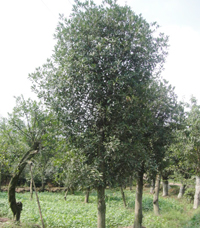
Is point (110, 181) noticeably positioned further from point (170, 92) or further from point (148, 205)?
point (148, 205)

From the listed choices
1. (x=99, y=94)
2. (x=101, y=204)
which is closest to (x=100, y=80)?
(x=99, y=94)

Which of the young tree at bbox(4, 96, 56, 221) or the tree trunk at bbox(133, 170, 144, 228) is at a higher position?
the young tree at bbox(4, 96, 56, 221)

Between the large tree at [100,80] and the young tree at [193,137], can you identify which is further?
the young tree at [193,137]

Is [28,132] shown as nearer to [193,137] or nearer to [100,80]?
[100,80]

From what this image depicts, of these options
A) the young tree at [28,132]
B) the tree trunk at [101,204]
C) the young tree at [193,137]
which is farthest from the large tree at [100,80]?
the young tree at [193,137]

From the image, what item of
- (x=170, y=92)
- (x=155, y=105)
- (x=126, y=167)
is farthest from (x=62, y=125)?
(x=170, y=92)

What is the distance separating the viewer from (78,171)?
765 centimetres

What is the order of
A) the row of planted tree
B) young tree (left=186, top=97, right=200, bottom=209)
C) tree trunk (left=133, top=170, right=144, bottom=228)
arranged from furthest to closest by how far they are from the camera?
young tree (left=186, top=97, right=200, bottom=209) → tree trunk (left=133, top=170, right=144, bottom=228) → the row of planted tree

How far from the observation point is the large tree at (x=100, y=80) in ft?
25.7

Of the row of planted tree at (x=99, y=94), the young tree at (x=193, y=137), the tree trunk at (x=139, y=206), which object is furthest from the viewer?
the young tree at (x=193, y=137)

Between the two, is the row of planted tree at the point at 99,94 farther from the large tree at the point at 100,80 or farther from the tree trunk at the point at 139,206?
the tree trunk at the point at 139,206

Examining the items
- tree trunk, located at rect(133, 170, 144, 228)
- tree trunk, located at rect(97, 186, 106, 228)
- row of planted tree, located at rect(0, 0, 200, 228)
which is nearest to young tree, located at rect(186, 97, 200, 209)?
tree trunk, located at rect(133, 170, 144, 228)

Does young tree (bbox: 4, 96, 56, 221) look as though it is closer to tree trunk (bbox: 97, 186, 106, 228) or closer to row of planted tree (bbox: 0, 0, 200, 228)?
row of planted tree (bbox: 0, 0, 200, 228)

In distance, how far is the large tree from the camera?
25.7 feet
